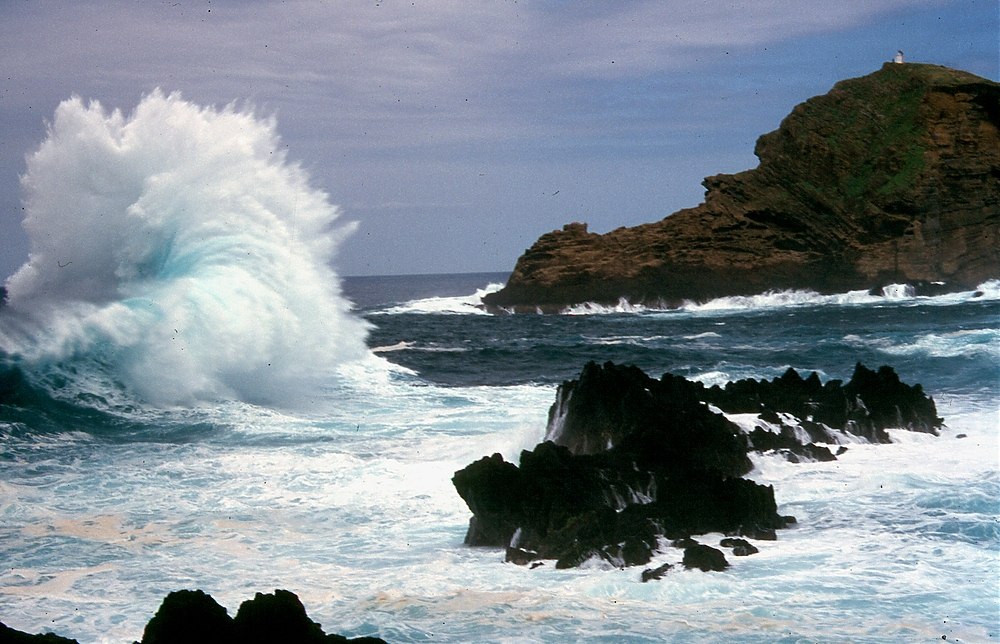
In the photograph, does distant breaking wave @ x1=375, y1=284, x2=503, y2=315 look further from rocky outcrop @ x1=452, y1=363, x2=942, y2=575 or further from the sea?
rocky outcrop @ x1=452, y1=363, x2=942, y2=575

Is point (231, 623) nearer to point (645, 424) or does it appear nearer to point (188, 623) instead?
point (188, 623)

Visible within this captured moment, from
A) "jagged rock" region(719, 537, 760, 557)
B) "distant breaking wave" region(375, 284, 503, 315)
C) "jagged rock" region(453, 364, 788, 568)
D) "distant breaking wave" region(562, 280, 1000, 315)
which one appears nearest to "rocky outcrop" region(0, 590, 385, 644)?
"jagged rock" region(453, 364, 788, 568)

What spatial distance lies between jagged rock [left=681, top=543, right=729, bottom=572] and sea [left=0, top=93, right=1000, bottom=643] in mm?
86

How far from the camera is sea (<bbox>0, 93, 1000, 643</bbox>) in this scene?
23.9 ft

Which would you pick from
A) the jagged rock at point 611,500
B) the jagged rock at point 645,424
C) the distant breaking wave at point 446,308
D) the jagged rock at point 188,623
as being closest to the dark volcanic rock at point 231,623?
the jagged rock at point 188,623

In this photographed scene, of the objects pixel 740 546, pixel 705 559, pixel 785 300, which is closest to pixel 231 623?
pixel 705 559

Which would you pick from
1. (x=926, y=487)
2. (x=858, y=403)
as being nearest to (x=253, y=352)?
(x=858, y=403)

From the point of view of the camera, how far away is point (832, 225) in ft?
193

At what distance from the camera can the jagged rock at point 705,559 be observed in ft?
25.9

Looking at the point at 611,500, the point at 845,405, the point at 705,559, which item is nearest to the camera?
the point at 705,559

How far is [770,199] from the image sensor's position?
60250mm

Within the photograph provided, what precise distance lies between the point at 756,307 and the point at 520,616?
48433 millimetres

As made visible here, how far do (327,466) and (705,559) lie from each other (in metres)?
5.68

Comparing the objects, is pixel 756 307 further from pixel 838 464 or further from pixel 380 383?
pixel 838 464
